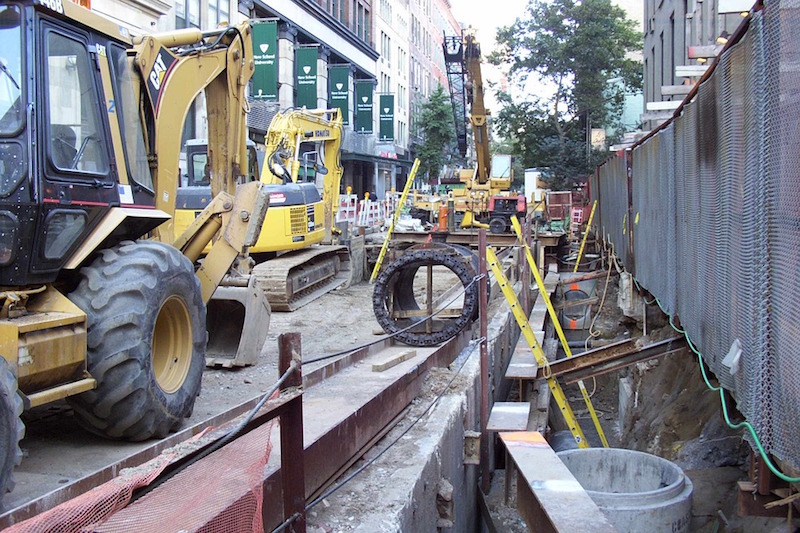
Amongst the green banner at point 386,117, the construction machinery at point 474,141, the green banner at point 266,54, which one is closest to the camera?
Answer: the green banner at point 266,54

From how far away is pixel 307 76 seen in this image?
103 ft

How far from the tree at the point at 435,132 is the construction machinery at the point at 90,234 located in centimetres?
5491

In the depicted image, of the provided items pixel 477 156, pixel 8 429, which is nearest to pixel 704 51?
pixel 8 429

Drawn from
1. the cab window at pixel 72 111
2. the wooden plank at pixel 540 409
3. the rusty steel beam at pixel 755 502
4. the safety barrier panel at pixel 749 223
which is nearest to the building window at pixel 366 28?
the wooden plank at pixel 540 409

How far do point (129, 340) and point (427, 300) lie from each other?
15.8 feet

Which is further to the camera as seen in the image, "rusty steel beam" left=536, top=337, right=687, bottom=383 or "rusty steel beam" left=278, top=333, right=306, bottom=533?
"rusty steel beam" left=536, top=337, right=687, bottom=383

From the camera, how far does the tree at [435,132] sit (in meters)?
61.2

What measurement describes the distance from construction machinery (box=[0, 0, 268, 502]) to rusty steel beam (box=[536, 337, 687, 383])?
415cm

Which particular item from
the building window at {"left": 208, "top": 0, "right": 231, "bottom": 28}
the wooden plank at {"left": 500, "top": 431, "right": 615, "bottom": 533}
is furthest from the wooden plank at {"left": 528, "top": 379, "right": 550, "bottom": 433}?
the building window at {"left": 208, "top": 0, "right": 231, "bottom": 28}

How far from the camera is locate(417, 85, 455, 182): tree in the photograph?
201 ft

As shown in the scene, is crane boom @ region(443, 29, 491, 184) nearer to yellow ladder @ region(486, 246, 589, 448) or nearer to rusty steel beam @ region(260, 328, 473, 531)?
yellow ladder @ region(486, 246, 589, 448)

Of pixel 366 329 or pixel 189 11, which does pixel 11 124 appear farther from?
pixel 189 11

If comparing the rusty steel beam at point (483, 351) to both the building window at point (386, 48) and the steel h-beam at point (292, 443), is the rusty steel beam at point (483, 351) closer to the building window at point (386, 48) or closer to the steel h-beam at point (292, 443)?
the steel h-beam at point (292, 443)

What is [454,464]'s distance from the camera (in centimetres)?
677
